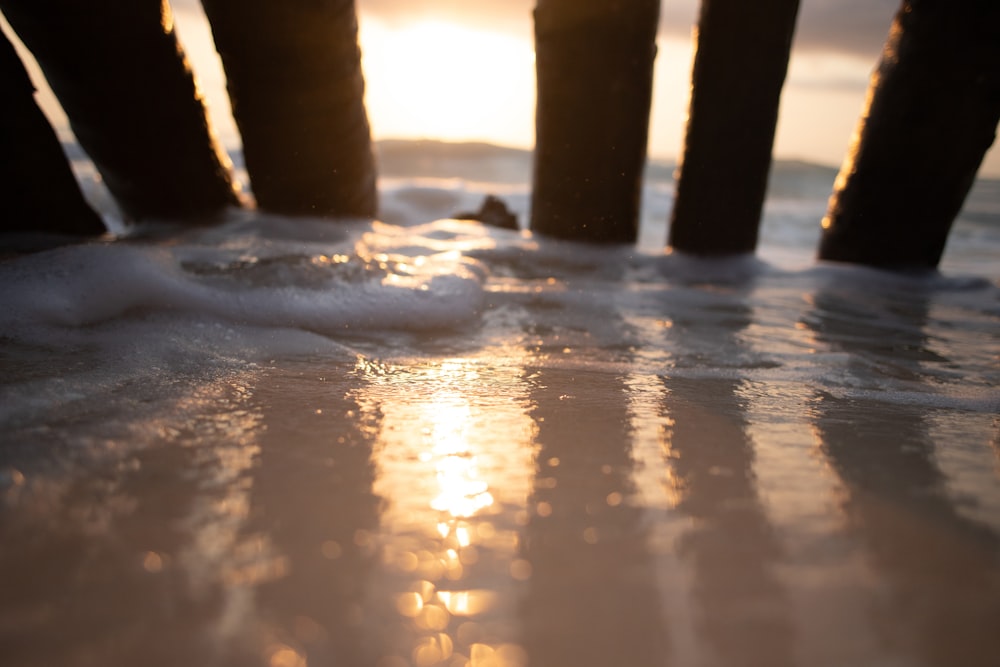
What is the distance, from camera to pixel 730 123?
3.30 m

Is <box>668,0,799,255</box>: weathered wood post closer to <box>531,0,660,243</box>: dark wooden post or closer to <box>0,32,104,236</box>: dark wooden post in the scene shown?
<box>531,0,660,243</box>: dark wooden post

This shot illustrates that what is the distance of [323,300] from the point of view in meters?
1.94

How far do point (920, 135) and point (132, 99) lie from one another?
163 inches

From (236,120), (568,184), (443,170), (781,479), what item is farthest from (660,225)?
(781,479)

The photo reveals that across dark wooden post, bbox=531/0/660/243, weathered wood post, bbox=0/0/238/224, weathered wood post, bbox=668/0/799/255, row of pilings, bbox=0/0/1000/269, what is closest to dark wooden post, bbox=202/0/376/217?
row of pilings, bbox=0/0/1000/269

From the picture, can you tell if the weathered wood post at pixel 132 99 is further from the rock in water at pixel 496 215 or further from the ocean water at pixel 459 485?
the rock in water at pixel 496 215

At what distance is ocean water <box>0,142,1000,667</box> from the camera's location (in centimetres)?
58

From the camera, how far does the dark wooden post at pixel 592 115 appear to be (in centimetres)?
323

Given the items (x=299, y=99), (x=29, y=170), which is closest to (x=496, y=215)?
(x=299, y=99)

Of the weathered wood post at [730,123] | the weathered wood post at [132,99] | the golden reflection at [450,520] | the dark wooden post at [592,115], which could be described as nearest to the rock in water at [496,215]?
the dark wooden post at [592,115]

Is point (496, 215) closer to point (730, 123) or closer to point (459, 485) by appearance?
point (730, 123)

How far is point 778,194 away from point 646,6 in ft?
57.6

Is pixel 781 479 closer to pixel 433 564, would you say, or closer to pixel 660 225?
pixel 433 564

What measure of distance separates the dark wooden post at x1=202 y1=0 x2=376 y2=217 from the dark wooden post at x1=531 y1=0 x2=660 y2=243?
3.56 feet
